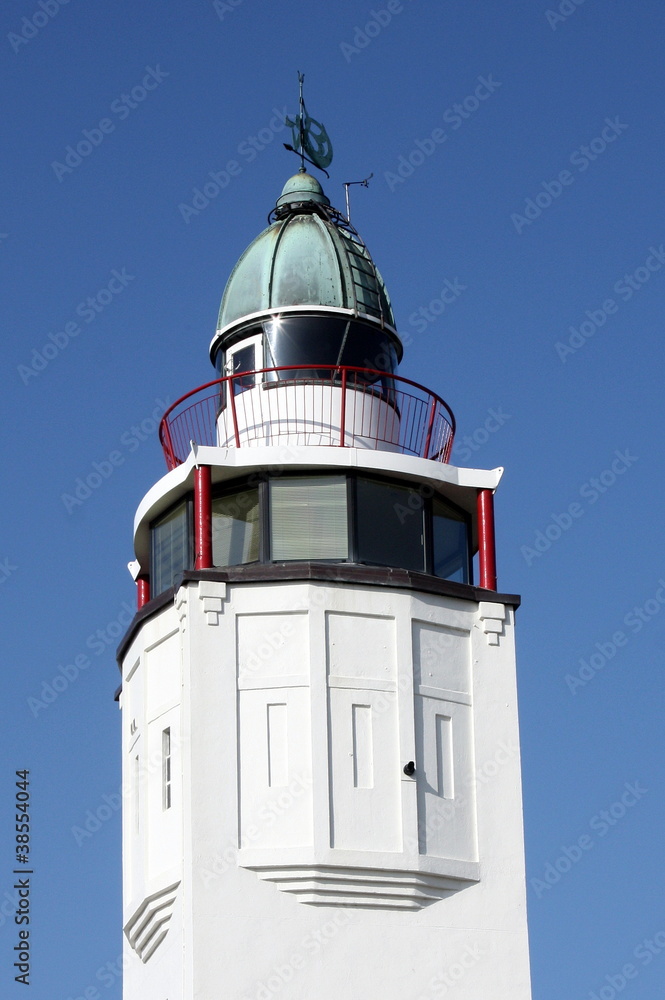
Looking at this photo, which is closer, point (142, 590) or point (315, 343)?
point (315, 343)

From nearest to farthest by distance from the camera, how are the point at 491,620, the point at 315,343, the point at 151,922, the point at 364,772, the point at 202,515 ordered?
1. the point at 364,772
2. the point at 151,922
3. the point at 202,515
4. the point at 491,620
5. the point at 315,343

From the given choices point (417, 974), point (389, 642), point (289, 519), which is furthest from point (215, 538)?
point (417, 974)

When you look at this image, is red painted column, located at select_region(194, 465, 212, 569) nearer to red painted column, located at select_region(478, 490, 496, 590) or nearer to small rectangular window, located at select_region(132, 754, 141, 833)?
small rectangular window, located at select_region(132, 754, 141, 833)

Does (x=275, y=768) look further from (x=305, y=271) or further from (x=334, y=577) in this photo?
(x=305, y=271)

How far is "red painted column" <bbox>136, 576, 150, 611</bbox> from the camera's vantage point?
1254 inches

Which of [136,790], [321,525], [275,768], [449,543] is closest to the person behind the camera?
[275,768]

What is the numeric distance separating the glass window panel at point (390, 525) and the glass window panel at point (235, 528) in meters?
1.71

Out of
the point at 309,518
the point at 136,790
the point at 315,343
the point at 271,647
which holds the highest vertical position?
the point at 315,343

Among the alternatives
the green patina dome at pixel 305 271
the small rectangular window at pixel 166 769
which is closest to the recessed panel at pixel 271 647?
the small rectangular window at pixel 166 769

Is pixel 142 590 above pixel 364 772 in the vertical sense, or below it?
above

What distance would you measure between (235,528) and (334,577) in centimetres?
208

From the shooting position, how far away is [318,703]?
27141mm

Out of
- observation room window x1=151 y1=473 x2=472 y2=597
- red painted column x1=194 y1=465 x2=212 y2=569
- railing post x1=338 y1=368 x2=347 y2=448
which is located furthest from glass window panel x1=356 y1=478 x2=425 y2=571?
red painted column x1=194 y1=465 x2=212 y2=569

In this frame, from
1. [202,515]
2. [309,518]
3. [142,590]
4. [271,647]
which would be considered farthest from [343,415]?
[142,590]
